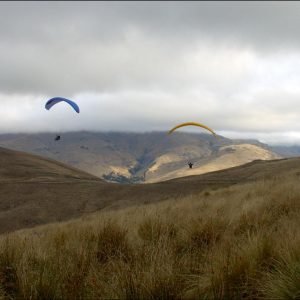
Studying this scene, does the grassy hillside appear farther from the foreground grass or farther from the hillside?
the hillside

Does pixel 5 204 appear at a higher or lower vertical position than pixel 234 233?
lower

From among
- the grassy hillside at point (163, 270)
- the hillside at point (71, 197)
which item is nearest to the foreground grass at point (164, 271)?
the grassy hillside at point (163, 270)

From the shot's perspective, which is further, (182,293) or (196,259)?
(196,259)

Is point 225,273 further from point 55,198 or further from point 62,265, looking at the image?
point 55,198

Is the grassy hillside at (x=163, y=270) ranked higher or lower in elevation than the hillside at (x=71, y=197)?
higher

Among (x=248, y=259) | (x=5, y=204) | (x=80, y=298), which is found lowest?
(x=5, y=204)

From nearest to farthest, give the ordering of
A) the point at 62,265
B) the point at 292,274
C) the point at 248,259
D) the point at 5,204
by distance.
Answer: the point at 292,274 → the point at 248,259 → the point at 62,265 → the point at 5,204

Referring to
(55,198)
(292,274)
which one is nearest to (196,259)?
(292,274)

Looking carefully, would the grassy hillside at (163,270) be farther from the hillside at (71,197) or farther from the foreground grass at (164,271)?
the hillside at (71,197)

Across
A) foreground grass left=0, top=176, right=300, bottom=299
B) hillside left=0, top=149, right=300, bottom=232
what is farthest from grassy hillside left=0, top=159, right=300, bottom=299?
hillside left=0, top=149, right=300, bottom=232

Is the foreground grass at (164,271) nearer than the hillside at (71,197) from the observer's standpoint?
Yes

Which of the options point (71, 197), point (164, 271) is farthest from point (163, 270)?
point (71, 197)
